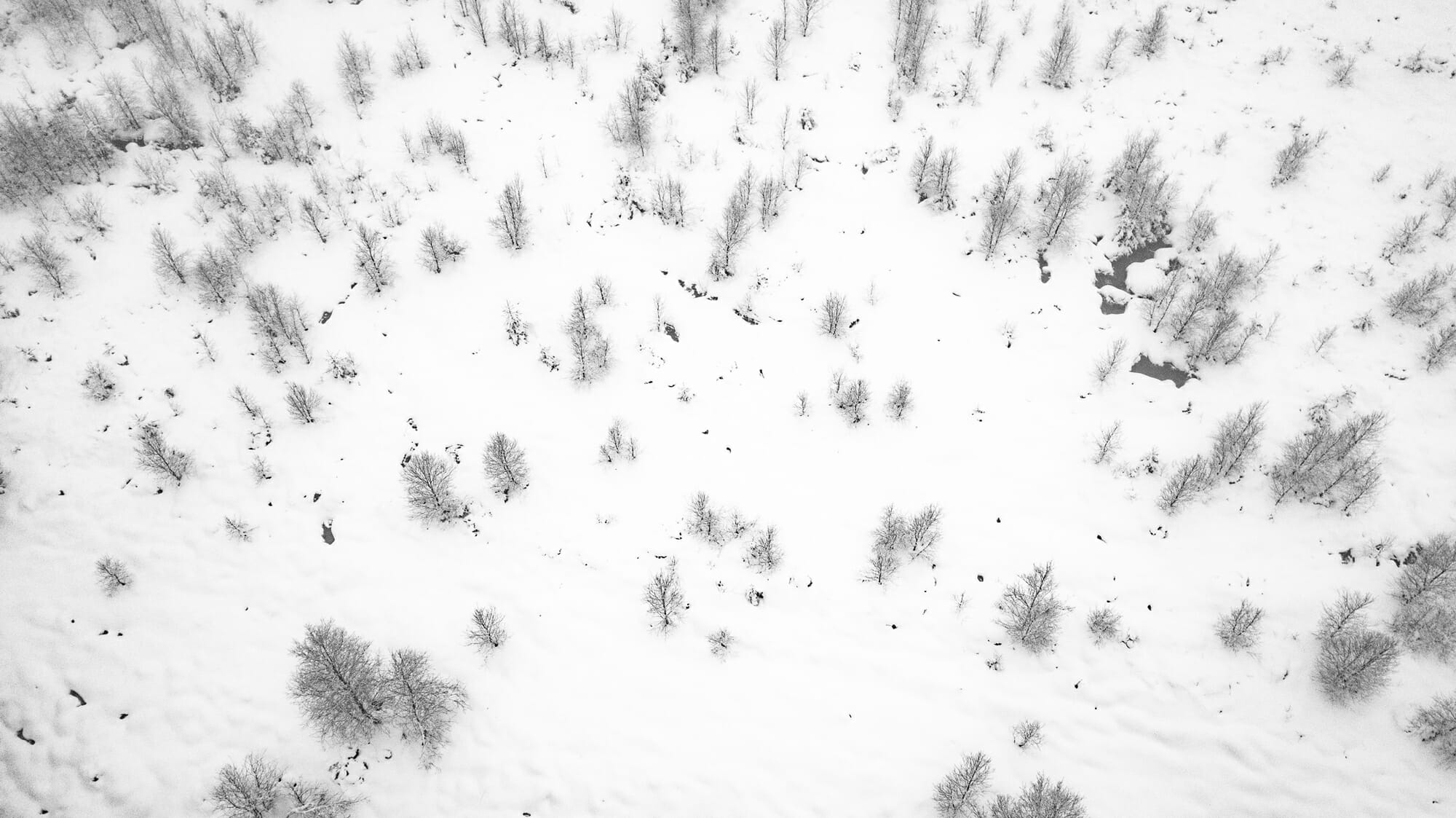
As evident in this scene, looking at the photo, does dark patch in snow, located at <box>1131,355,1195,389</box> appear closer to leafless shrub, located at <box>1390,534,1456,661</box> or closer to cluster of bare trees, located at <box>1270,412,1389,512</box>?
cluster of bare trees, located at <box>1270,412,1389,512</box>

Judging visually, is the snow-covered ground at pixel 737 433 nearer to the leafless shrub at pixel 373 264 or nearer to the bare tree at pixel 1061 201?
the leafless shrub at pixel 373 264

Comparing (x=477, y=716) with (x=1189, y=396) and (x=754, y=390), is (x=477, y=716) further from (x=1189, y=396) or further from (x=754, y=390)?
(x=1189, y=396)

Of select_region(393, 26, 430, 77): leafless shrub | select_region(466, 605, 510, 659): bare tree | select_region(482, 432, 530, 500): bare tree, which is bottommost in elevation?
select_region(466, 605, 510, 659): bare tree

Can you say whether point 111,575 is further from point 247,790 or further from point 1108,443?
point 1108,443

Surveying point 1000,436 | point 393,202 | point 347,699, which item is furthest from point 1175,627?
point 393,202

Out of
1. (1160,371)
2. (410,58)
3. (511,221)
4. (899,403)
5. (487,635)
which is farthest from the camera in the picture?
(410,58)

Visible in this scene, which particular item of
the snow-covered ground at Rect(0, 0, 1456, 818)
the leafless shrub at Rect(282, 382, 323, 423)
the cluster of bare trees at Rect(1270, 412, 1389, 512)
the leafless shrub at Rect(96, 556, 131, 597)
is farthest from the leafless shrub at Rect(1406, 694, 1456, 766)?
the leafless shrub at Rect(96, 556, 131, 597)

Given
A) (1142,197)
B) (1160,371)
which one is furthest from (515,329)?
(1142,197)
